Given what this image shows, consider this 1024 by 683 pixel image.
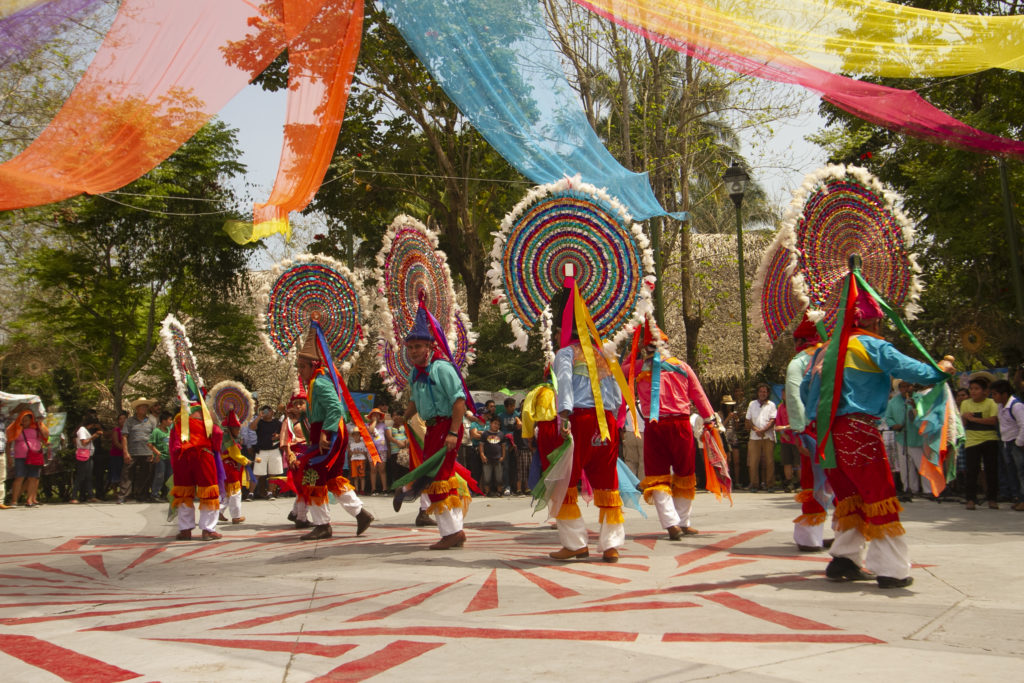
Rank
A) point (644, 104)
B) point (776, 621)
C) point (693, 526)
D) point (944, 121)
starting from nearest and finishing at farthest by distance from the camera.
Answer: point (776, 621) → point (944, 121) → point (693, 526) → point (644, 104)

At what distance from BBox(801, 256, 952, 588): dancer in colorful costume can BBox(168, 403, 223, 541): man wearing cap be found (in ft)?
19.5

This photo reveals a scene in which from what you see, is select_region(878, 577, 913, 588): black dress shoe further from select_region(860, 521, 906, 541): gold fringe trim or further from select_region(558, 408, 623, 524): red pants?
select_region(558, 408, 623, 524): red pants

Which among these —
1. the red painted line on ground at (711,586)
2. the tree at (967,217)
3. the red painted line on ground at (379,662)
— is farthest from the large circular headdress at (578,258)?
the tree at (967,217)

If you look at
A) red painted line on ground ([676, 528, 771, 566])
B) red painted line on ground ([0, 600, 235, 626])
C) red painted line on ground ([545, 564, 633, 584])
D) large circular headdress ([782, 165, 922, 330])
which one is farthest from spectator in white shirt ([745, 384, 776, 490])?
red painted line on ground ([0, 600, 235, 626])

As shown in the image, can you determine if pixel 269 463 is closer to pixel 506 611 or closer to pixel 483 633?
pixel 506 611

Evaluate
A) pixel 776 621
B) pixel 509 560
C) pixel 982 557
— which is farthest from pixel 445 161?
pixel 776 621

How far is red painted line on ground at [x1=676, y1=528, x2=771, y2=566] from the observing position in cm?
691

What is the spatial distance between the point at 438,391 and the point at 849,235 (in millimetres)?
4398

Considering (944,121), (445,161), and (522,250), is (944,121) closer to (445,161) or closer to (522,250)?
(522,250)

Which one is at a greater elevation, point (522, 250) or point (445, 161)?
point (445, 161)

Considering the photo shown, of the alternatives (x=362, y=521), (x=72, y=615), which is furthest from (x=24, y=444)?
(x=72, y=615)

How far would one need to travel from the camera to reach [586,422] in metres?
7.18

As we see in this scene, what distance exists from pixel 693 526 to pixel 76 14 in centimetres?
674

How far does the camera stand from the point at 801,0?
594cm
